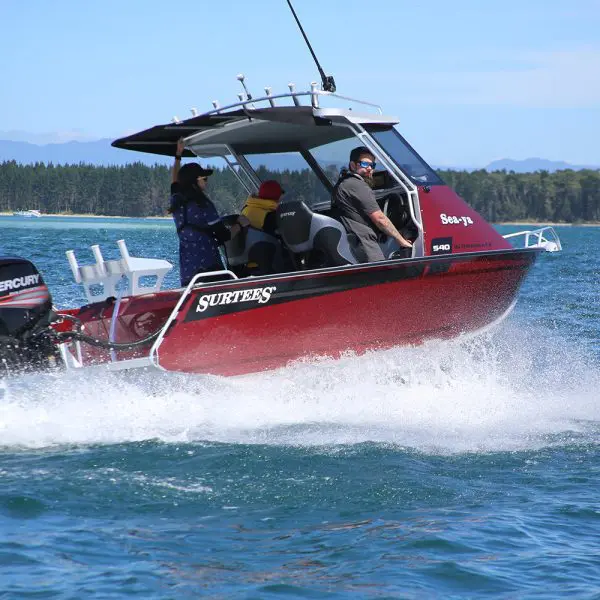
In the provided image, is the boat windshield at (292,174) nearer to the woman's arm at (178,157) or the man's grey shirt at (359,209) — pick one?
the woman's arm at (178,157)

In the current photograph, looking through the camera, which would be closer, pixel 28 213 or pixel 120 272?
pixel 120 272

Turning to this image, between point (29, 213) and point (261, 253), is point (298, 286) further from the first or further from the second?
point (29, 213)

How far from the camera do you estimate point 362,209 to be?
25.0 feet

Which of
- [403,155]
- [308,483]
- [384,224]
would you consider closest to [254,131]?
[403,155]

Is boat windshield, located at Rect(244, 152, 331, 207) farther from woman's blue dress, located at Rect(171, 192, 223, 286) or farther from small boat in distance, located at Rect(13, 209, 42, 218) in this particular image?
small boat in distance, located at Rect(13, 209, 42, 218)

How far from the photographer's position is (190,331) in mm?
6961

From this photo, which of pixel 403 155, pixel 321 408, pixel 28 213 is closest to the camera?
pixel 321 408

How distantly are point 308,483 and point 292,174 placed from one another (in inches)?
142

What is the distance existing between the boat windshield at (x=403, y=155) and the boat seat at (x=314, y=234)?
71 centimetres

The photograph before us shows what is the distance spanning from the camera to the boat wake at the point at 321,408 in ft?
22.4

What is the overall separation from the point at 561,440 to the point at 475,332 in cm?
141

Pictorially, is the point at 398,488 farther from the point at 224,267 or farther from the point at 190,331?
the point at 224,267

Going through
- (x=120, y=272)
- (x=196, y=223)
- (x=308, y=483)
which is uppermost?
(x=196, y=223)

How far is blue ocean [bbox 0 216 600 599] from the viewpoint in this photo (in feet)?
15.4
